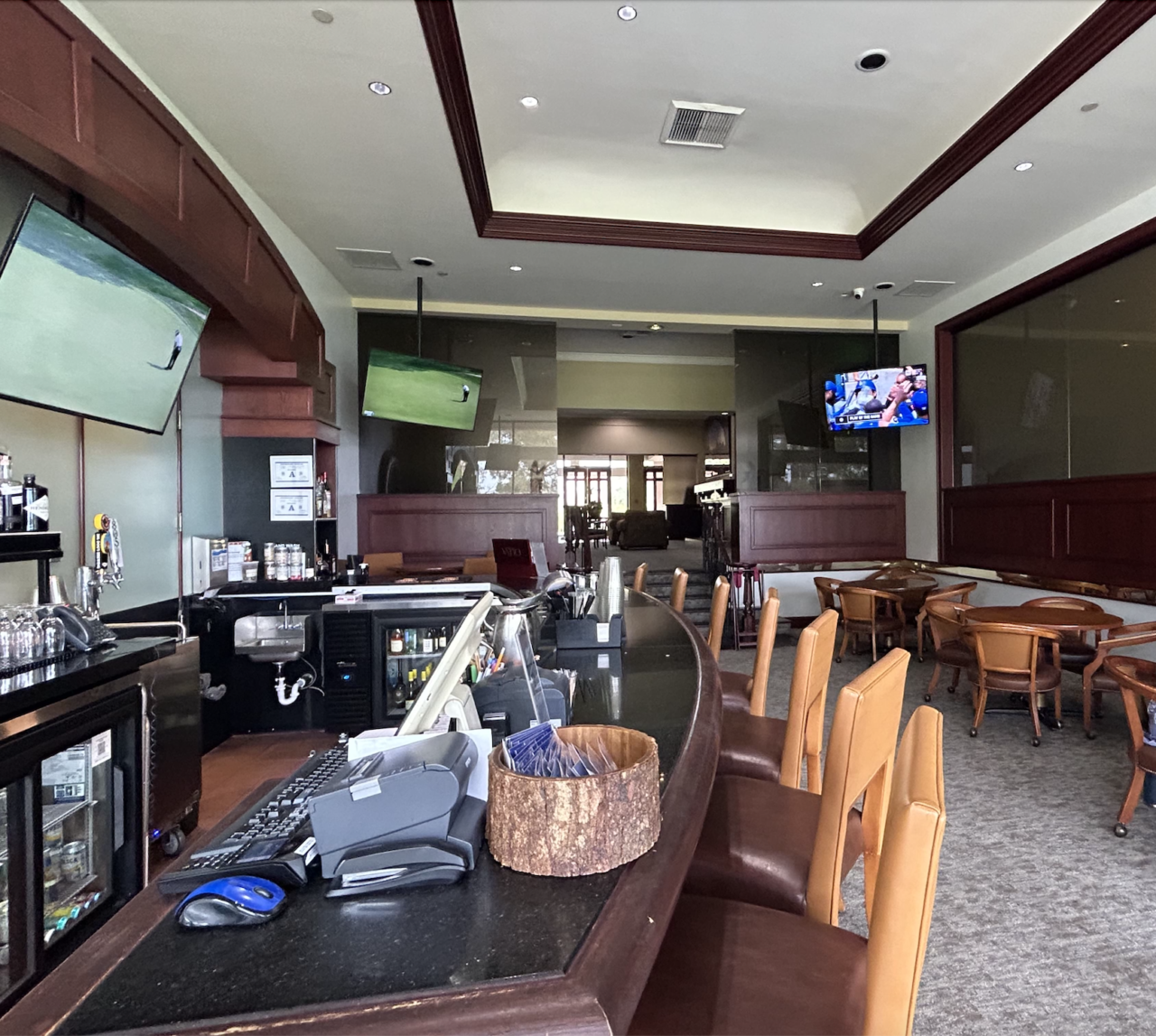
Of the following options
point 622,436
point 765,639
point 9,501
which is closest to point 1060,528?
point 765,639

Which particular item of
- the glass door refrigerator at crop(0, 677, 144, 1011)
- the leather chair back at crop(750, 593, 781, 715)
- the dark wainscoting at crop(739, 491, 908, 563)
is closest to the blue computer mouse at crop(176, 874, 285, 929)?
the glass door refrigerator at crop(0, 677, 144, 1011)

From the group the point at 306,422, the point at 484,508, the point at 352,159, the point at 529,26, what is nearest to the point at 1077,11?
the point at 529,26

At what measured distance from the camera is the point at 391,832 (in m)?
0.81

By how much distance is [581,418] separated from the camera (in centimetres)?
1395

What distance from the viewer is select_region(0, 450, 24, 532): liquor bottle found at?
2354mm

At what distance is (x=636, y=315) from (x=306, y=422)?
4068 mm

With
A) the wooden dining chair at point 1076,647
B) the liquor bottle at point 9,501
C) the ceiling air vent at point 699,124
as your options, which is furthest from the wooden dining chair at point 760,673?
the ceiling air vent at point 699,124

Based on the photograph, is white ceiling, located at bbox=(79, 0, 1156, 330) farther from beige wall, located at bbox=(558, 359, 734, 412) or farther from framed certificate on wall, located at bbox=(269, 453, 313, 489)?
beige wall, located at bbox=(558, 359, 734, 412)

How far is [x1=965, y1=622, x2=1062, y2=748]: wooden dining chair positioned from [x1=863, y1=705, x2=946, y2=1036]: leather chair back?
3.91 meters

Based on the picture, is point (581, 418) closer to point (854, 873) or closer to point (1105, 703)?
point (1105, 703)

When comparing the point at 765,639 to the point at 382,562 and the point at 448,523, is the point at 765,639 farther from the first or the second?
the point at 448,523

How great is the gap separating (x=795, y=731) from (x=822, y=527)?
22.0ft

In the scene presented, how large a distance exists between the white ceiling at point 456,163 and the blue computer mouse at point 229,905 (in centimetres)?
335

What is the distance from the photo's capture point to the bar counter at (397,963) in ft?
1.95
